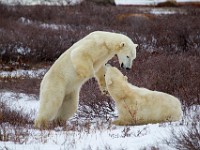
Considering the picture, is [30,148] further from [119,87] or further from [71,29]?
[71,29]

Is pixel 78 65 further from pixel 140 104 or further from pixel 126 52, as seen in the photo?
pixel 140 104

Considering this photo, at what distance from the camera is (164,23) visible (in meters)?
17.4

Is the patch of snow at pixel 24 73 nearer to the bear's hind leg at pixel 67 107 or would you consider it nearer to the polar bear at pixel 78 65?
the bear's hind leg at pixel 67 107

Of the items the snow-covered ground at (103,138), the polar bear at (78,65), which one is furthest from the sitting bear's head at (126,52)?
the snow-covered ground at (103,138)

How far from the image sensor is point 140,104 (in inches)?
211

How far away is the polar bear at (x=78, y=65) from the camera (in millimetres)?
5652

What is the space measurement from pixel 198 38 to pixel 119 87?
9.47 metres

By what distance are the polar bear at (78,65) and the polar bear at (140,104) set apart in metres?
0.26

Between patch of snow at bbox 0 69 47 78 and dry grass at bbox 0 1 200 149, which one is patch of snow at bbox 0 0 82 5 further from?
patch of snow at bbox 0 69 47 78

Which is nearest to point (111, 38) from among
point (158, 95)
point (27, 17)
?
point (158, 95)

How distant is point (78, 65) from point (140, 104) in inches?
31.1

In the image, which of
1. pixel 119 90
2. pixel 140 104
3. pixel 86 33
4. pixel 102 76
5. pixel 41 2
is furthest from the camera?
pixel 41 2

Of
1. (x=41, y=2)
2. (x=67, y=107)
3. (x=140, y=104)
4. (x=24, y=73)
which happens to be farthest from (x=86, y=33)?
(x=140, y=104)

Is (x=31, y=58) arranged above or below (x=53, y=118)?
above
